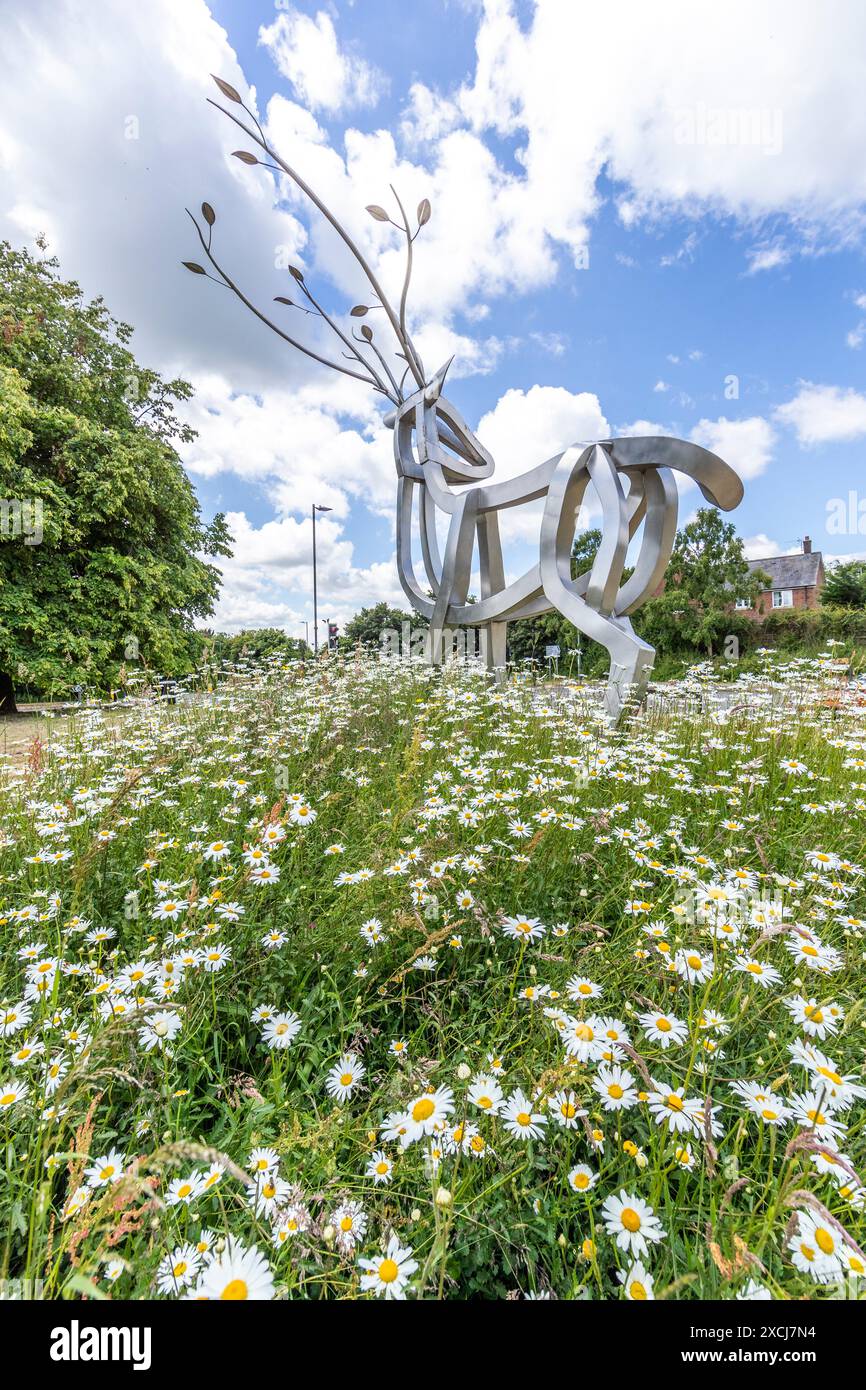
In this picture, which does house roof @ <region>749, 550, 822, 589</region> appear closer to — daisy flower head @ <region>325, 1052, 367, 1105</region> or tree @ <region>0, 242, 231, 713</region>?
tree @ <region>0, 242, 231, 713</region>

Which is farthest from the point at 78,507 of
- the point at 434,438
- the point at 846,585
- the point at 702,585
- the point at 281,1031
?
the point at 846,585

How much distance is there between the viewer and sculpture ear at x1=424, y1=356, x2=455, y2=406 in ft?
26.3

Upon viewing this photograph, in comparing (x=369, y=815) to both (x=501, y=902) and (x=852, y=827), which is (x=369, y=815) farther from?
(x=852, y=827)

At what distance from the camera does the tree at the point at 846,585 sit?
26.1 m

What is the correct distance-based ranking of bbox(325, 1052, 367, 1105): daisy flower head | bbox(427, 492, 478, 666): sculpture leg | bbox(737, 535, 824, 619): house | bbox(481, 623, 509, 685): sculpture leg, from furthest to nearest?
bbox(737, 535, 824, 619): house < bbox(481, 623, 509, 685): sculpture leg < bbox(427, 492, 478, 666): sculpture leg < bbox(325, 1052, 367, 1105): daisy flower head

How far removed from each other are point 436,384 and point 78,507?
958 centimetres

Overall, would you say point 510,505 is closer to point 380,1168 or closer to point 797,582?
point 380,1168

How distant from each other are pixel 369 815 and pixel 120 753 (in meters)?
2.12

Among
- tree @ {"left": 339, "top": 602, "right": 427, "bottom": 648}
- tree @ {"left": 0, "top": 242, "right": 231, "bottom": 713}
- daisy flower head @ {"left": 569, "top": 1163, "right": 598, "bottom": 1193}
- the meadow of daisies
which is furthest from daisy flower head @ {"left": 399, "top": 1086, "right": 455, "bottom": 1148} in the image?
tree @ {"left": 339, "top": 602, "right": 427, "bottom": 648}

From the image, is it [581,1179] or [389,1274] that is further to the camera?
[581,1179]

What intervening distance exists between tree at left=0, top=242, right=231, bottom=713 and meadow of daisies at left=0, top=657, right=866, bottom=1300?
9.93 meters

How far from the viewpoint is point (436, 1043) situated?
5.19 feet

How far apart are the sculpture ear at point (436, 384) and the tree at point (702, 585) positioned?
59.4ft

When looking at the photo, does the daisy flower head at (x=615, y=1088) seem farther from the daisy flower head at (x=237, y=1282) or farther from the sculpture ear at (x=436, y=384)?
the sculpture ear at (x=436, y=384)
